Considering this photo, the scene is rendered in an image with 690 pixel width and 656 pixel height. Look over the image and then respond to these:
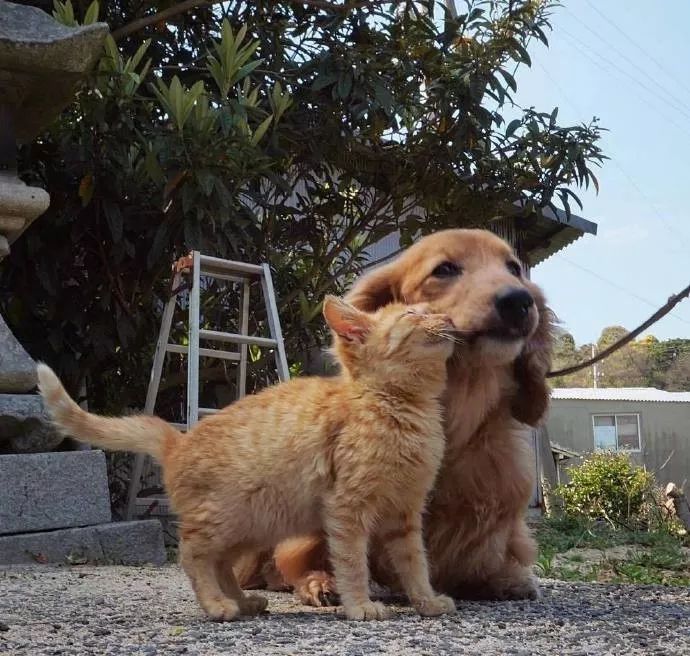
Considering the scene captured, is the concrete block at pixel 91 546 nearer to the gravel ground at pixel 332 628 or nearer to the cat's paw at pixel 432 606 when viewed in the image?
the gravel ground at pixel 332 628

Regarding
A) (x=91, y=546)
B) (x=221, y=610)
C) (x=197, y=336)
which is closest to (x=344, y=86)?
(x=197, y=336)

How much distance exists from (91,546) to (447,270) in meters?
2.61

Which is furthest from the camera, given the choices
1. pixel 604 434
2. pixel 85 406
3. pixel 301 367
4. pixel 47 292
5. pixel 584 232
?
pixel 604 434

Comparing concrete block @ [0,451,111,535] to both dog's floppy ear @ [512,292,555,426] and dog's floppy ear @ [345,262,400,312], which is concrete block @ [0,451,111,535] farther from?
dog's floppy ear @ [512,292,555,426]

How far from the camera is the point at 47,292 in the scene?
18.7ft

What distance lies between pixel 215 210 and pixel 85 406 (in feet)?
6.52

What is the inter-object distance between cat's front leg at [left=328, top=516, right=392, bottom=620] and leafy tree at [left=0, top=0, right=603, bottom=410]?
9.80 ft

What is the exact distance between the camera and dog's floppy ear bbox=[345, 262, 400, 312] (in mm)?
3311

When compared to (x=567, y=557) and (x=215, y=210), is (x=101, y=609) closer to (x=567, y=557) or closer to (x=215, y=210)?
(x=215, y=210)

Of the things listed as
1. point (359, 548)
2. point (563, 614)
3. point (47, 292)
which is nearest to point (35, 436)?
point (47, 292)

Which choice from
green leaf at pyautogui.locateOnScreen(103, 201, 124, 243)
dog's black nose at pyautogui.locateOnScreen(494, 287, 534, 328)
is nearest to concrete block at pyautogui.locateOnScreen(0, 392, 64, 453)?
green leaf at pyautogui.locateOnScreen(103, 201, 124, 243)

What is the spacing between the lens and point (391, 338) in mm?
2676

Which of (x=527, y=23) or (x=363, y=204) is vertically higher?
(x=527, y=23)

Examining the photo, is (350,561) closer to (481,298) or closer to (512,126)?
(481,298)
